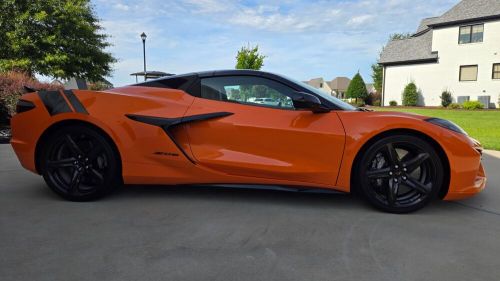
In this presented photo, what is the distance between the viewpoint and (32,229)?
9.43 ft

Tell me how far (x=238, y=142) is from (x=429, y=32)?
34733mm

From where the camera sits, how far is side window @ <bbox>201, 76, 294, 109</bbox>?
349 centimetres

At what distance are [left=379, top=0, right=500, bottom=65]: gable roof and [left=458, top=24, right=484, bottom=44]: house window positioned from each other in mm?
538


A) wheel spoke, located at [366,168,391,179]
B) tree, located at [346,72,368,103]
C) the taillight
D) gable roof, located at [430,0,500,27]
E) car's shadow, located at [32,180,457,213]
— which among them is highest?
gable roof, located at [430,0,500,27]

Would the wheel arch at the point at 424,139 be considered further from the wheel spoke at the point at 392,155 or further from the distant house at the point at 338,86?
the distant house at the point at 338,86

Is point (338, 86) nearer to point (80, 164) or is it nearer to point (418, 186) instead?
point (418, 186)

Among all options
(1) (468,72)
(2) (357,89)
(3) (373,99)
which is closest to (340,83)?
(3) (373,99)

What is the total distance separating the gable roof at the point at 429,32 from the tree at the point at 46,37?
23727 millimetres

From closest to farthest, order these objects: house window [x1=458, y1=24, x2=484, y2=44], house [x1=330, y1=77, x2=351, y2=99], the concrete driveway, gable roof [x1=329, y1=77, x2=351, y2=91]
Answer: the concrete driveway
house window [x1=458, y1=24, x2=484, y2=44]
house [x1=330, y1=77, x2=351, y2=99]
gable roof [x1=329, y1=77, x2=351, y2=91]

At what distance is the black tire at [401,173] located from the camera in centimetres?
328

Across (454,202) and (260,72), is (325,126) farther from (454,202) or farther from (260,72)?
(454,202)

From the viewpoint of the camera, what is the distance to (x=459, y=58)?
2792 cm

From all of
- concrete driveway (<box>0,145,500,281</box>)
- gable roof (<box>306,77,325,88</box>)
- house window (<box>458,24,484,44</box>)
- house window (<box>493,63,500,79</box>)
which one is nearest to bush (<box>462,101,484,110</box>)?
house window (<box>493,63,500,79</box>)

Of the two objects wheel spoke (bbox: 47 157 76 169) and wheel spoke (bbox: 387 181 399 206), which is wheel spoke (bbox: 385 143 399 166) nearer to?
wheel spoke (bbox: 387 181 399 206)
